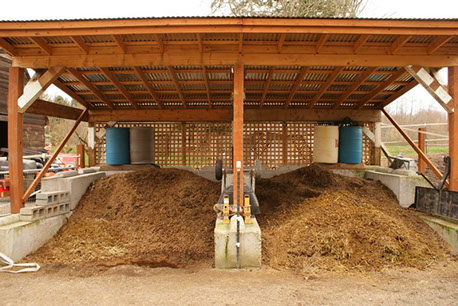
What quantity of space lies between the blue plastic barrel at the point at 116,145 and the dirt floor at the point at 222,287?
14.1 ft

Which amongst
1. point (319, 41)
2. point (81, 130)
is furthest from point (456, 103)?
point (81, 130)

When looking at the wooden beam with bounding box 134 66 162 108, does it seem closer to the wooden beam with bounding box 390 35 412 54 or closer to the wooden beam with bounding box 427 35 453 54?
the wooden beam with bounding box 390 35 412 54

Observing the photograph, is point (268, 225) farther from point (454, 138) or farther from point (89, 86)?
point (89, 86)

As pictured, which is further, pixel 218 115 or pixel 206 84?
pixel 218 115

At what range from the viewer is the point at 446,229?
4996 mm

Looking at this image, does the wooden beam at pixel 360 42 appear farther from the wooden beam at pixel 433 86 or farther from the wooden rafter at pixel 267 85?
the wooden rafter at pixel 267 85

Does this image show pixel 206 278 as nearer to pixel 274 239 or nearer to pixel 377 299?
pixel 274 239

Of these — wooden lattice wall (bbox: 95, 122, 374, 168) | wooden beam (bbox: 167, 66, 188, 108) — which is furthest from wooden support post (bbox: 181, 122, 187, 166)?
wooden beam (bbox: 167, 66, 188, 108)

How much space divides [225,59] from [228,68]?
4.70ft

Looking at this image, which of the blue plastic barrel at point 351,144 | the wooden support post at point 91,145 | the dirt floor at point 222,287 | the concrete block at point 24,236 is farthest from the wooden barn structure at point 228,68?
the dirt floor at point 222,287

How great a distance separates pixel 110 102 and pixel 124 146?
4.64ft

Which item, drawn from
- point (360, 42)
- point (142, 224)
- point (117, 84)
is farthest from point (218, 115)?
point (360, 42)

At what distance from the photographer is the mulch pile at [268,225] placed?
177 inches

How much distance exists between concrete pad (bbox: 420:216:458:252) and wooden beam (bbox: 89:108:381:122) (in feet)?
13.7
